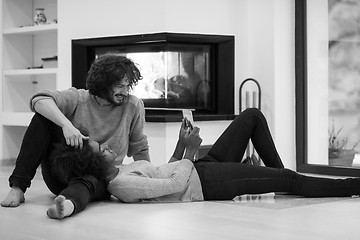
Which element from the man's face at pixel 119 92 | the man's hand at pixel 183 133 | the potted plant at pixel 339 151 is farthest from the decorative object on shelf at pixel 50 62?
the man's hand at pixel 183 133

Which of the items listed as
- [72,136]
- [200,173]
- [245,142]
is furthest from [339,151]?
[72,136]

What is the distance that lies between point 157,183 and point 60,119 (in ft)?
1.95

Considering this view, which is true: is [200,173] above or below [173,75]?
below

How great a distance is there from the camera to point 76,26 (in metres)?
6.30

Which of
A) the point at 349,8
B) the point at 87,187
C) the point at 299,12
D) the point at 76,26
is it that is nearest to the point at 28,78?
the point at 76,26

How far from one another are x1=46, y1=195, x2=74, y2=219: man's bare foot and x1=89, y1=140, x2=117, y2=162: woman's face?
0.40 meters

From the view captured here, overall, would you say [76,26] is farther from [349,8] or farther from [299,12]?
[349,8]

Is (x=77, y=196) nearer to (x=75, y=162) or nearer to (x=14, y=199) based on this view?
(x=75, y=162)

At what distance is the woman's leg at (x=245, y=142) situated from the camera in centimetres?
382

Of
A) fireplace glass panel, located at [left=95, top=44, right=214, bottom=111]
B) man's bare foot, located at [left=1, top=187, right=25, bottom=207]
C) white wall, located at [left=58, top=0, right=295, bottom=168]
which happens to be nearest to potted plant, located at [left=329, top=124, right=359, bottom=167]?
white wall, located at [left=58, top=0, right=295, bottom=168]

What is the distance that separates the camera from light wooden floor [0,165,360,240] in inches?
110

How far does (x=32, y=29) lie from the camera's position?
6.80m

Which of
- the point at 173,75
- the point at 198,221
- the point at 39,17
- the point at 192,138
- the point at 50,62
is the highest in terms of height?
the point at 39,17

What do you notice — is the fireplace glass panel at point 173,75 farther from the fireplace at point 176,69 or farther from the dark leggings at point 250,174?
the dark leggings at point 250,174
